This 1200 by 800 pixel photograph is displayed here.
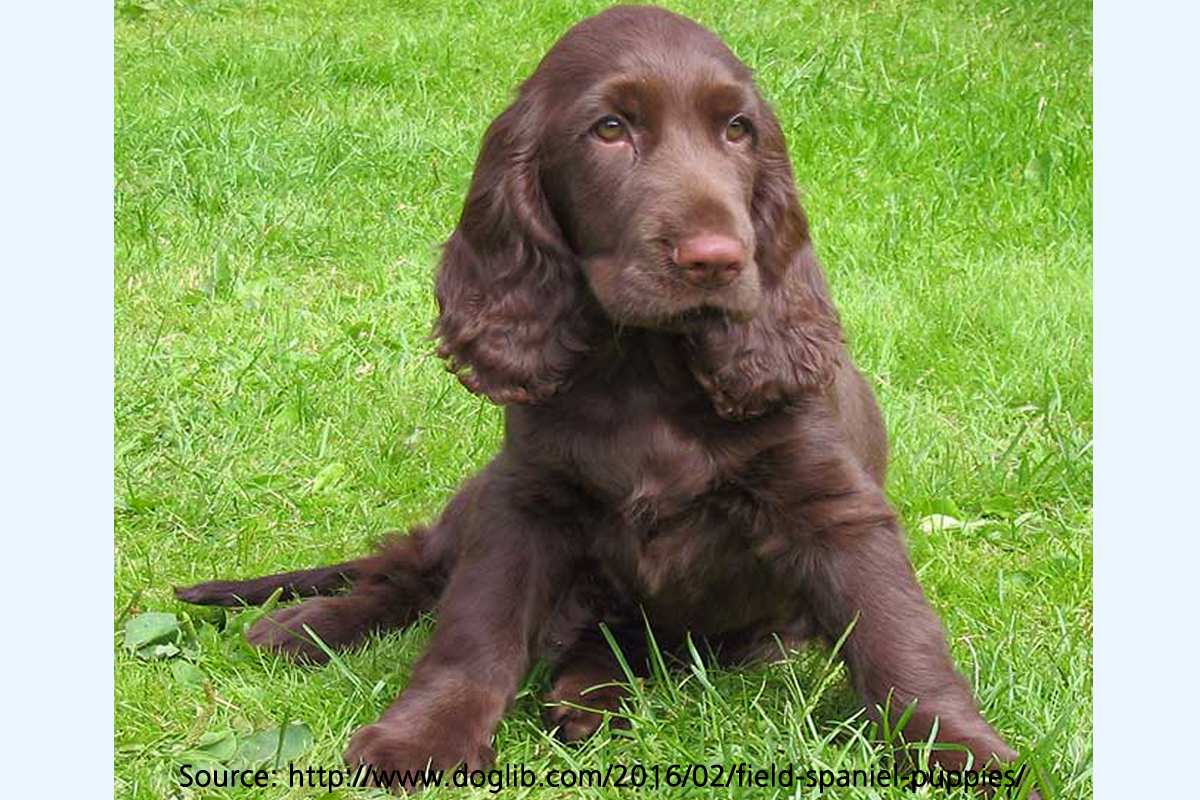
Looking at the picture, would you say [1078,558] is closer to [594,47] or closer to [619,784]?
[619,784]

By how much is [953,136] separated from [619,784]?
4218mm

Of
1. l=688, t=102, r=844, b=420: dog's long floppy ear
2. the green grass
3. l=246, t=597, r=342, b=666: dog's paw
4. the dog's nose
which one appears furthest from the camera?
l=246, t=597, r=342, b=666: dog's paw

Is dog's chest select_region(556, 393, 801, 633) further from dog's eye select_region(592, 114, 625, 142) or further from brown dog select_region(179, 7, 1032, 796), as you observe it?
dog's eye select_region(592, 114, 625, 142)

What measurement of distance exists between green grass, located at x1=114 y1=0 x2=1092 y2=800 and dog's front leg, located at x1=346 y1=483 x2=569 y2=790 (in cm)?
10

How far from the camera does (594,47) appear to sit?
104 inches

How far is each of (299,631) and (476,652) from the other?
54 centimetres

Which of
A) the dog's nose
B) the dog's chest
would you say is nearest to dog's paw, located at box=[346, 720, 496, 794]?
the dog's chest

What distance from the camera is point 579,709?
277 cm

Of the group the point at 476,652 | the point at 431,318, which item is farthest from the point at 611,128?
the point at 431,318

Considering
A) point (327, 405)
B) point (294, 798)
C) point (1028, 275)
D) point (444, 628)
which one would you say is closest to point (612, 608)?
point (444, 628)

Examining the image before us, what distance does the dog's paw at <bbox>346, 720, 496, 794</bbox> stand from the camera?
8.39 feet

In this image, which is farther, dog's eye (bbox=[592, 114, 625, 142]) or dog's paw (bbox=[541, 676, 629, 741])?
dog's paw (bbox=[541, 676, 629, 741])

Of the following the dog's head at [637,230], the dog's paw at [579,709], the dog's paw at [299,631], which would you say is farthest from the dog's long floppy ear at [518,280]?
the dog's paw at [299,631]

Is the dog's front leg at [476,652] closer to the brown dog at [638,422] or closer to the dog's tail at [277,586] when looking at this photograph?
the brown dog at [638,422]
